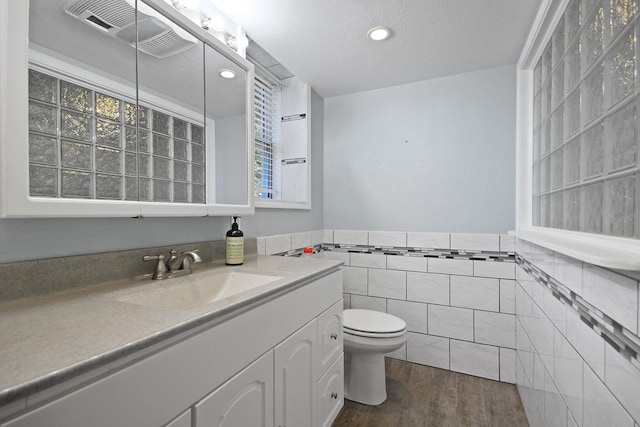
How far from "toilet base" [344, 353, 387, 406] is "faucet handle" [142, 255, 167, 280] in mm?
1266

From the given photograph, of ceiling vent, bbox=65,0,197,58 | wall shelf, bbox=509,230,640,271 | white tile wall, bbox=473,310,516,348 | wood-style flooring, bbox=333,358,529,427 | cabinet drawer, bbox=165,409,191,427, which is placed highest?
ceiling vent, bbox=65,0,197,58

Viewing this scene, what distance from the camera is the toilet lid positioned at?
5.71 ft

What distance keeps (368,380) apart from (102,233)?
1592 mm

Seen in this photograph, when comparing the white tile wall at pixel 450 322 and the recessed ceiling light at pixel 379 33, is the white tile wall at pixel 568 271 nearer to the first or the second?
the white tile wall at pixel 450 322

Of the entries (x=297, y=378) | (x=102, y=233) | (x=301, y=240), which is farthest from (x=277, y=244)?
(x=102, y=233)

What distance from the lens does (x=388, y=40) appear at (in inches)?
67.6

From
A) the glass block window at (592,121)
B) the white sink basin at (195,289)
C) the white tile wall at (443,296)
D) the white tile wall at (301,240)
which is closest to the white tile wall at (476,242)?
the white tile wall at (443,296)

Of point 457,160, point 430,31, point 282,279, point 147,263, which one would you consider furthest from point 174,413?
point 457,160

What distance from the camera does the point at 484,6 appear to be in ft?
4.70

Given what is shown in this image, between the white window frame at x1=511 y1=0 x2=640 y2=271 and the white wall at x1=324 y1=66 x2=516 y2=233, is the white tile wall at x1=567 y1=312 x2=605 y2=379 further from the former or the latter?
the white wall at x1=324 y1=66 x2=516 y2=233

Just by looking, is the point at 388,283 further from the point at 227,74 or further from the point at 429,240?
the point at 227,74

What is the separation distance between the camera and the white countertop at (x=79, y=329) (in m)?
0.46

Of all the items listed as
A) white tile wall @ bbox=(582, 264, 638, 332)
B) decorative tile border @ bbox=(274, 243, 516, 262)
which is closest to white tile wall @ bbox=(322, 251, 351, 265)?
decorative tile border @ bbox=(274, 243, 516, 262)

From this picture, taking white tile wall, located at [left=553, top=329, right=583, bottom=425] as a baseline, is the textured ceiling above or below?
above
